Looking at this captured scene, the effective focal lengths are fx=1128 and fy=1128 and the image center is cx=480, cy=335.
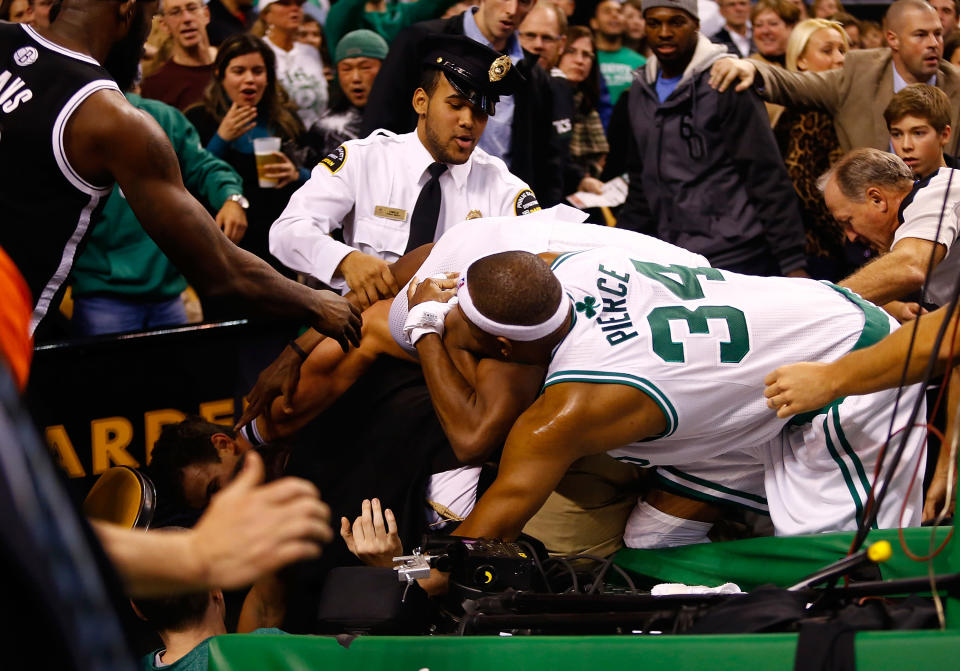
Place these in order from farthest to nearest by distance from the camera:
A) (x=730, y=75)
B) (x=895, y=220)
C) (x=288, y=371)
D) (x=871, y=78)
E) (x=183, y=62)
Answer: (x=183, y=62) < (x=871, y=78) < (x=730, y=75) < (x=895, y=220) < (x=288, y=371)

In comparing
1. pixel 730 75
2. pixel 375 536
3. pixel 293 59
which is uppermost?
pixel 293 59

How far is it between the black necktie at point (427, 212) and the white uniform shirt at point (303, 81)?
171 cm

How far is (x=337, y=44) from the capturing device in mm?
5824

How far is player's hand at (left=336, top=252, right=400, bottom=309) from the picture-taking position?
359 centimetres

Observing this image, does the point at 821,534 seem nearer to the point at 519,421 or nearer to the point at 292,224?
the point at 519,421

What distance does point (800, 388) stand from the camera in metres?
2.50

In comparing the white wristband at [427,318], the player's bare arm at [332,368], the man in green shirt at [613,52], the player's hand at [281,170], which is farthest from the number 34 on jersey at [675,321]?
the man in green shirt at [613,52]

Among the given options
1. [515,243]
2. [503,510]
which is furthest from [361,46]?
[503,510]

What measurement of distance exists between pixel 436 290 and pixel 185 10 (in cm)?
288

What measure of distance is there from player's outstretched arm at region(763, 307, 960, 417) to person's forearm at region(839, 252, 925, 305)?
1138 millimetres

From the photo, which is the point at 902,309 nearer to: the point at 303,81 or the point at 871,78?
the point at 871,78

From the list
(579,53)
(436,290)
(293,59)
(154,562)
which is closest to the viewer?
(154,562)

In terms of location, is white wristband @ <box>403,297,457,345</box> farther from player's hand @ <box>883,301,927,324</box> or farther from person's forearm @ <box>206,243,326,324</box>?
player's hand @ <box>883,301,927,324</box>

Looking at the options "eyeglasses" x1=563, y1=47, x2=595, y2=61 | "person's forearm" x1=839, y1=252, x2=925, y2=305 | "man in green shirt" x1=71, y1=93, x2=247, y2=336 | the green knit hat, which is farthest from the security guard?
"eyeglasses" x1=563, y1=47, x2=595, y2=61
